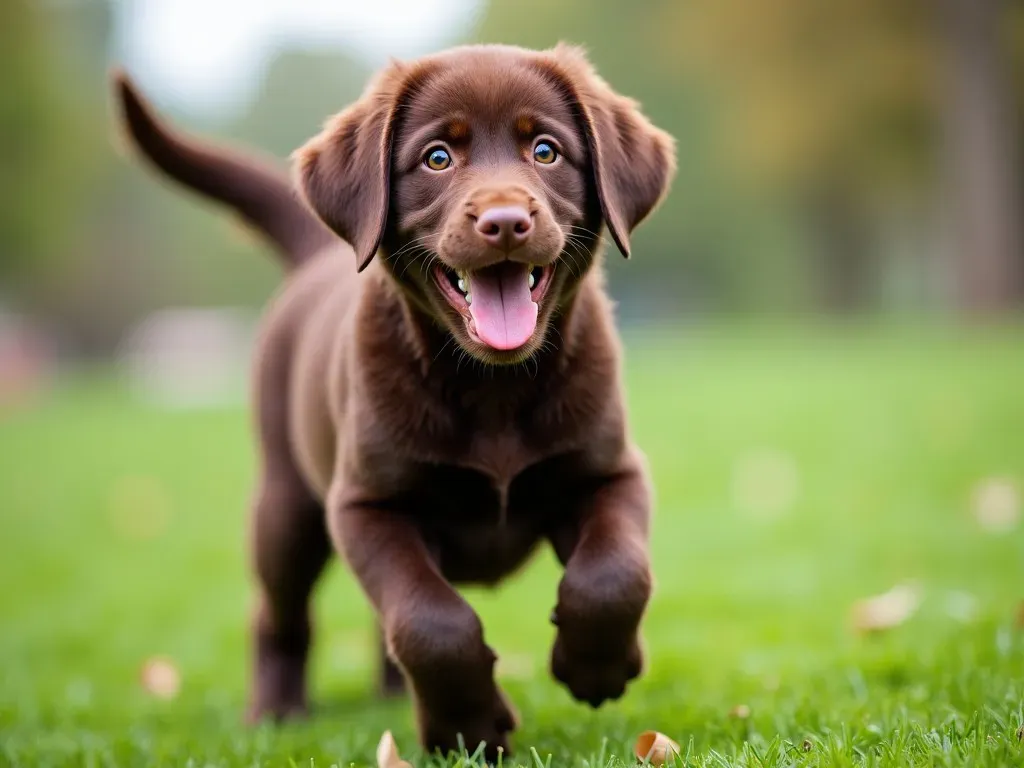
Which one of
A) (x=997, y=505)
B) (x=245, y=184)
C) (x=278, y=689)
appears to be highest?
(x=245, y=184)

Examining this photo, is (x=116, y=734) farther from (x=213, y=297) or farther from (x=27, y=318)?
(x=213, y=297)

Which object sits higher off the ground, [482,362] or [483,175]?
[483,175]

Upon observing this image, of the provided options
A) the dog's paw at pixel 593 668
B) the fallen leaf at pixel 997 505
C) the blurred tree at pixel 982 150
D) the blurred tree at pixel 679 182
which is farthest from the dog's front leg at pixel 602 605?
the blurred tree at pixel 679 182

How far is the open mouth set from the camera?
2.57 m

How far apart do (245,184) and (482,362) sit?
1.81 meters

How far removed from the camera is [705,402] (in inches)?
403

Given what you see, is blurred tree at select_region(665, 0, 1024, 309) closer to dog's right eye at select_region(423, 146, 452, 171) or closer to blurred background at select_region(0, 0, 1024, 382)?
blurred background at select_region(0, 0, 1024, 382)

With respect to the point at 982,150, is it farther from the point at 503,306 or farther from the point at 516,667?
the point at 503,306

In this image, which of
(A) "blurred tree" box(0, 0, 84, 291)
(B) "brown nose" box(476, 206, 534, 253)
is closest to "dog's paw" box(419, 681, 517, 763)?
(B) "brown nose" box(476, 206, 534, 253)

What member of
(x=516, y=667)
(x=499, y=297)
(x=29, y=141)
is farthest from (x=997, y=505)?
(x=29, y=141)

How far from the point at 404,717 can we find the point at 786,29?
1891 cm

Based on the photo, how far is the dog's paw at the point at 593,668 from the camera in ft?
8.48

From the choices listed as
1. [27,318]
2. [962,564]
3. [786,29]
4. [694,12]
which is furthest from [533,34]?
[962,564]

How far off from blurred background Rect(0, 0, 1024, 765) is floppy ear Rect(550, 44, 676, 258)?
1.20 m
